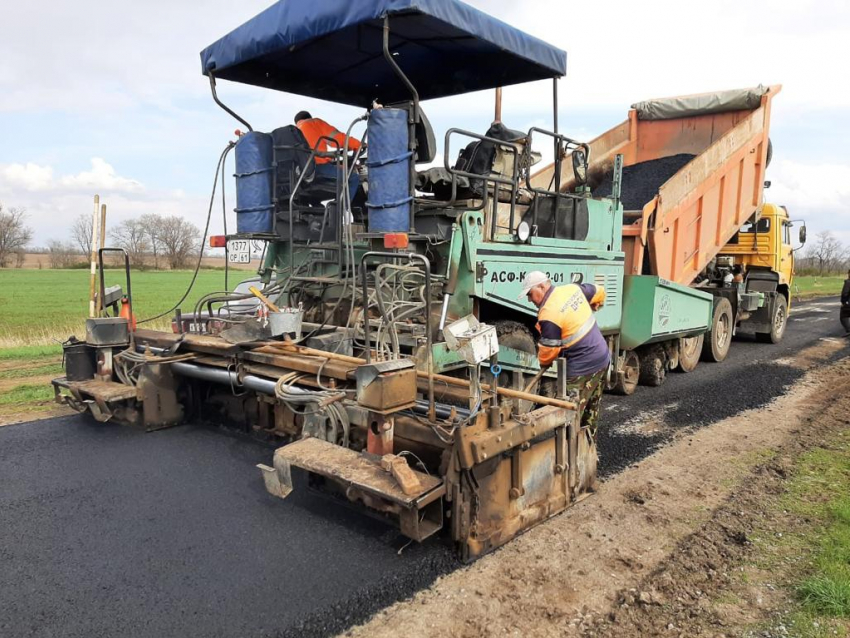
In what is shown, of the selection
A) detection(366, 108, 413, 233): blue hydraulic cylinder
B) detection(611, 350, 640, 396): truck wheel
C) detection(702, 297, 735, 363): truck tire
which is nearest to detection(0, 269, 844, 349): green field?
detection(702, 297, 735, 363): truck tire

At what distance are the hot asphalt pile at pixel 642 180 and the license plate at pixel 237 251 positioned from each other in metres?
4.84

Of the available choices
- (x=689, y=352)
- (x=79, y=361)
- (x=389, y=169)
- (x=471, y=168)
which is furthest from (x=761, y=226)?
(x=79, y=361)

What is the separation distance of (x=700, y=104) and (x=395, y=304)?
7269mm

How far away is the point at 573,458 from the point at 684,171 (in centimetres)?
511

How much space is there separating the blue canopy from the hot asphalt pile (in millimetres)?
2849

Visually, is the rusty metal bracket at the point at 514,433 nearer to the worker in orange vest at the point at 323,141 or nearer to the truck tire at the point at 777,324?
the worker in orange vest at the point at 323,141

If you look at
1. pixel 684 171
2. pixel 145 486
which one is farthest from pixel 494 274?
pixel 684 171

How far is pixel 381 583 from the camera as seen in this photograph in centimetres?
298

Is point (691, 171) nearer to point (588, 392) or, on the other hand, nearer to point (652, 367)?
point (652, 367)

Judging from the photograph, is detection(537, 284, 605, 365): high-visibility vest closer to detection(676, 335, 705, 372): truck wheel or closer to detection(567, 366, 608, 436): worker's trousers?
detection(567, 366, 608, 436): worker's trousers

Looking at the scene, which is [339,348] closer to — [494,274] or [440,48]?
[494,274]

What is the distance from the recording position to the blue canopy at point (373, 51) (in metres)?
4.16

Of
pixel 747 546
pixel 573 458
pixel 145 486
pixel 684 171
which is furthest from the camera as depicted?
pixel 684 171

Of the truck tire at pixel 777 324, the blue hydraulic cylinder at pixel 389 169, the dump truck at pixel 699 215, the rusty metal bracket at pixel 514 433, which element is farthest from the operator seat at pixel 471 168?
the truck tire at pixel 777 324
